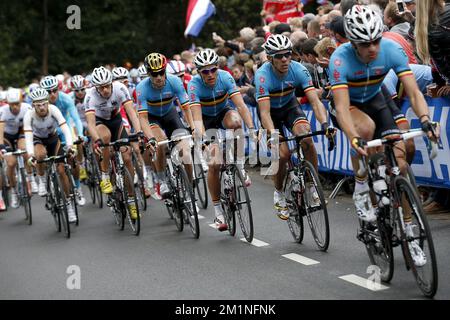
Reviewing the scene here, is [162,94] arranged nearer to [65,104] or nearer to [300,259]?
Answer: [65,104]

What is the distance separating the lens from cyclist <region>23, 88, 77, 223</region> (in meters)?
12.1

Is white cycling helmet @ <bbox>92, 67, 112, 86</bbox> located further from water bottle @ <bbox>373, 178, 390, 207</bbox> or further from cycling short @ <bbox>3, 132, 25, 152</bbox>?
water bottle @ <bbox>373, 178, 390, 207</bbox>

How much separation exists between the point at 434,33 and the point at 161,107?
4229 millimetres

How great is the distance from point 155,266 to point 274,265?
1371 mm

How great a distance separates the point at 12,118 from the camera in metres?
15.2

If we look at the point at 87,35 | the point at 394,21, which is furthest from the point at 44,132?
the point at 87,35

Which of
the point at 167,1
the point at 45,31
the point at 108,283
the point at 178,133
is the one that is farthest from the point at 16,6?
the point at 108,283

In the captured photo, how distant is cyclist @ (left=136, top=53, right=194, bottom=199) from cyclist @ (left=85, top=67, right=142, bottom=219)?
349mm

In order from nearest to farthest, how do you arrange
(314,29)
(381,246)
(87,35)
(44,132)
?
(381,246) → (44,132) → (314,29) → (87,35)

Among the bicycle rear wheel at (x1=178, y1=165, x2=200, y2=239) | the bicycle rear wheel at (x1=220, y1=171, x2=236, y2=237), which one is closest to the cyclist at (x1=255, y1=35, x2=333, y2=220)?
the bicycle rear wheel at (x1=220, y1=171, x2=236, y2=237)

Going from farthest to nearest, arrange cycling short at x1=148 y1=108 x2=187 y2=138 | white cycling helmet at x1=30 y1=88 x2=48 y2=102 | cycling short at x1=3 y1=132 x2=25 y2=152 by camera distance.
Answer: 1. cycling short at x1=3 y1=132 x2=25 y2=152
2. white cycling helmet at x1=30 y1=88 x2=48 y2=102
3. cycling short at x1=148 y1=108 x2=187 y2=138

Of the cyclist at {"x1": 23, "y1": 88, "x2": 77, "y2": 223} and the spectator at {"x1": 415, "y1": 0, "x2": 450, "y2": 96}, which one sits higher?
the spectator at {"x1": 415, "y1": 0, "x2": 450, "y2": 96}

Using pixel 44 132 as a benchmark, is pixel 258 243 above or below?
below

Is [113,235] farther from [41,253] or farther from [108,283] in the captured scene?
[108,283]
